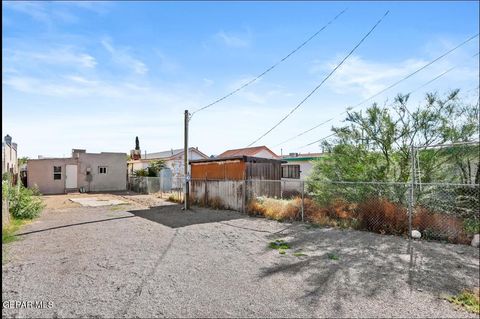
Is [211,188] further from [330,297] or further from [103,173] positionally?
[103,173]

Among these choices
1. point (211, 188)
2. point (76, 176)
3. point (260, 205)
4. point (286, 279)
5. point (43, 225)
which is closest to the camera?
point (286, 279)

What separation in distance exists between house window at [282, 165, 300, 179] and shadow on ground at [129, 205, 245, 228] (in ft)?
33.8

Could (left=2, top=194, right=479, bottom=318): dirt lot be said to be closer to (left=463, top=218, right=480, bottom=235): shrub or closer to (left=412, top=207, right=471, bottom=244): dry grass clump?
(left=412, top=207, right=471, bottom=244): dry grass clump

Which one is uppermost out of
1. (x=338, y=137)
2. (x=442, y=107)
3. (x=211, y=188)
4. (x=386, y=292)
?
(x=442, y=107)

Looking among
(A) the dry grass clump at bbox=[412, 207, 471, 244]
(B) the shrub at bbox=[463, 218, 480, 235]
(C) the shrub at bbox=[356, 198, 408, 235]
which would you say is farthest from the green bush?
(B) the shrub at bbox=[463, 218, 480, 235]

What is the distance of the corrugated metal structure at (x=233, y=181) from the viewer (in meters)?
14.0

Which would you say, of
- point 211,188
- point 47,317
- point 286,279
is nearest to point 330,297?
point 286,279

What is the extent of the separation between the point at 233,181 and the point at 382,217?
6831 millimetres

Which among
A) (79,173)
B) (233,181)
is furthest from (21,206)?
(79,173)

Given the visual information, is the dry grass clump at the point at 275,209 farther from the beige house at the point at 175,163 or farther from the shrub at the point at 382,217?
the beige house at the point at 175,163

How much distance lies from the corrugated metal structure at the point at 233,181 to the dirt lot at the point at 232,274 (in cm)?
444

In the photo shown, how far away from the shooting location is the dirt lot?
443 cm

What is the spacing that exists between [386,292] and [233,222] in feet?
22.5

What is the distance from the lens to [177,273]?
228 inches
